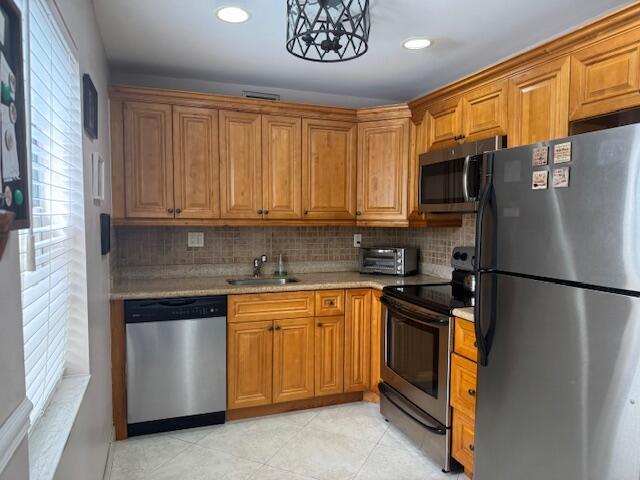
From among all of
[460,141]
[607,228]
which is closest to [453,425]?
[607,228]

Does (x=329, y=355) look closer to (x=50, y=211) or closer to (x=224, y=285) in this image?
(x=224, y=285)

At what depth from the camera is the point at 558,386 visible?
155 centimetres

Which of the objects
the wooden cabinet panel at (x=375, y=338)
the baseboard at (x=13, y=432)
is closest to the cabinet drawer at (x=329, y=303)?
the wooden cabinet panel at (x=375, y=338)

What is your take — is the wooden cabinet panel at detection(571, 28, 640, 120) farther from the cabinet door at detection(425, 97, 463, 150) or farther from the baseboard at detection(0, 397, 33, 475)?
the baseboard at detection(0, 397, 33, 475)

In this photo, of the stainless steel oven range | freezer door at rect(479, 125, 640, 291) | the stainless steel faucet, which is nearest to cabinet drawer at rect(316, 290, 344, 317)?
the stainless steel oven range

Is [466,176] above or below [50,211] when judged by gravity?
above

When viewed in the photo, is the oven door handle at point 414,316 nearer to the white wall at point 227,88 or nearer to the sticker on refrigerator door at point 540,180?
the sticker on refrigerator door at point 540,180

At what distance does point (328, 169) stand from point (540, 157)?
181 cm

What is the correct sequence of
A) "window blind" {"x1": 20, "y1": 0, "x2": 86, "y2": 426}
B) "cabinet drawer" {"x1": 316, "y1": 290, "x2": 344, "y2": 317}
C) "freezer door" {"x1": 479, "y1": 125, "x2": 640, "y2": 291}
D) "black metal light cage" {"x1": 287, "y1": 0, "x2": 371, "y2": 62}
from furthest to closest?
"cabinet drawer" {"x1": 316, "y1": 290, "x2": 344, "y2": 317}, "black metal light cage" {"x1": 287, "y1": 0, "x2": 371, "y2": 62}, "freezer door" {"x1": 479, "y1": 125, "x2": 640, "y2": 291}, "window blind" {"x1": 20, "y1": 0, "x2": 86, "y2": 426}

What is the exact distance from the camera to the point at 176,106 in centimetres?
284

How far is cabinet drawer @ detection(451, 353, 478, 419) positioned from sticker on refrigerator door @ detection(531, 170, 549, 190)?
94 cm

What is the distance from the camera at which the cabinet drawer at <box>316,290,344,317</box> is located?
9.75 feet

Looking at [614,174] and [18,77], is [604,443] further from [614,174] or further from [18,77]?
[18,77]

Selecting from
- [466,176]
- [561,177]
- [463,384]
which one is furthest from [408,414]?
[561,177]
